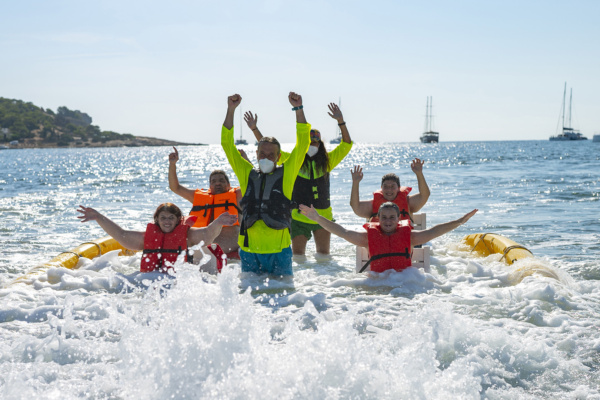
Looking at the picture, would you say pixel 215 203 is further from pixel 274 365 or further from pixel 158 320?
pixel 274 365

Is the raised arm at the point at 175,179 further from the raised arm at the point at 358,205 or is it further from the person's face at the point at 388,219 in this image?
the person's face at the point at 388,219

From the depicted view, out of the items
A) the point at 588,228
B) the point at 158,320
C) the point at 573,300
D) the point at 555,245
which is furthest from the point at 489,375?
the point at 588,228

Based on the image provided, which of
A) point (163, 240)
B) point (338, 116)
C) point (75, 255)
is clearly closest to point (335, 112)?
point (338, 116)

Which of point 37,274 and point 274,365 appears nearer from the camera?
point 274,365

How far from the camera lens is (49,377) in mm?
3668

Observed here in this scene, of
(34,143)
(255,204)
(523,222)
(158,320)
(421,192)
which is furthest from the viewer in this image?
(34,143)

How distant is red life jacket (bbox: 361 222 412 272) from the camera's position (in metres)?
6.12

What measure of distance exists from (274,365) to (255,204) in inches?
106

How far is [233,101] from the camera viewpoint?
6.07 metres

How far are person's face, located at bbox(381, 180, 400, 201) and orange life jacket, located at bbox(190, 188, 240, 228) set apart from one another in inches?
79.6

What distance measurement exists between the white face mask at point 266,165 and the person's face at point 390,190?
2.01m

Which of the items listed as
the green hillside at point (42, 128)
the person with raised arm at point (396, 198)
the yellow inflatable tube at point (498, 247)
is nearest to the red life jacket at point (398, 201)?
the person with raised arm at point (396, 198)

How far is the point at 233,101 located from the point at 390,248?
Answer: 241cm

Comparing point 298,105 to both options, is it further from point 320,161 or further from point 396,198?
point 396,198
